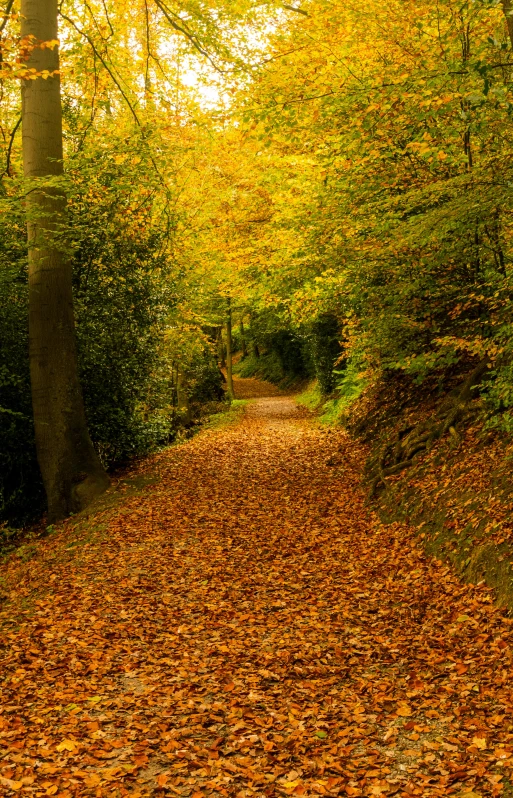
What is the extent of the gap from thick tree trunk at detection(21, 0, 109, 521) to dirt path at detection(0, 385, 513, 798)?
4.73ft

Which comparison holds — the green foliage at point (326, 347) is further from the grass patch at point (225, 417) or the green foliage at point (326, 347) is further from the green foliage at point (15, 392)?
the green foliage at point (15, 392)

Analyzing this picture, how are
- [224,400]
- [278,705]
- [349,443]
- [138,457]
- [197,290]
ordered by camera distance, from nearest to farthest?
[278,705] → [349,443] → [138,457] → [197,290] → [224,400]

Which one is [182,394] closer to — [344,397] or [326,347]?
[326,347]

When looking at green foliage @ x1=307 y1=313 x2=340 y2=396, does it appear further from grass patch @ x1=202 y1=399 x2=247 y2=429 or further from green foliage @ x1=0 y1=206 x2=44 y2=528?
green foliage @ x1=0 y1=206 x2=44 y2=528

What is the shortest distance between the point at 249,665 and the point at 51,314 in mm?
7118

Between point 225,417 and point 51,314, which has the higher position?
point 51,314

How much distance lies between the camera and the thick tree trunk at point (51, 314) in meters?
10.1

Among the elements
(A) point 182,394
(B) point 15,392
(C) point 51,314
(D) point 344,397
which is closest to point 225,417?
(A) point 182,394

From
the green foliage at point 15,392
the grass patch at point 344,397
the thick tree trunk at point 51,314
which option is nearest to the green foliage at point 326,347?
the grass patch at point 344,397

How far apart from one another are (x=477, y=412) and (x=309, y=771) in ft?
20.0

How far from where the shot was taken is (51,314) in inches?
415

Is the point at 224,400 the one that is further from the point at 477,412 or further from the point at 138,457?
the point at 477,412

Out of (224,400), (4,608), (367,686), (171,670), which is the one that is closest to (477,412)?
(367,686)

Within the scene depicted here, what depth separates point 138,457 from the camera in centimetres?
1520
